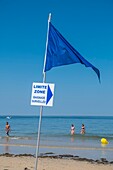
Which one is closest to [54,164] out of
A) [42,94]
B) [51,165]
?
[51,165]

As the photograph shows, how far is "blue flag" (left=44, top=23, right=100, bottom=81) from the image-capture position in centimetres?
943

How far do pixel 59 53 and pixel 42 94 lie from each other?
1269 mm

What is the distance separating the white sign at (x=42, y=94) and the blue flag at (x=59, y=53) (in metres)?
0.58

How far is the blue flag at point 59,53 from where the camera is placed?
943cm

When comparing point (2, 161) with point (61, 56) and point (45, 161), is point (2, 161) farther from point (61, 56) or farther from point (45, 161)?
point (61, 56)

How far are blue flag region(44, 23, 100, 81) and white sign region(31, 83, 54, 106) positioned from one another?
1.90 feet

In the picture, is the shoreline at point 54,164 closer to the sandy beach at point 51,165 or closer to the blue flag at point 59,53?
the sandy beach at point 51,165

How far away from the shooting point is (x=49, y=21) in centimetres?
971

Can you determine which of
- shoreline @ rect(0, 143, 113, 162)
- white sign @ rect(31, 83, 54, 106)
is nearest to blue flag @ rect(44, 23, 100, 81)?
white sign @ rect(31, 83, 54, 106)

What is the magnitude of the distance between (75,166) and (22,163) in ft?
7.90

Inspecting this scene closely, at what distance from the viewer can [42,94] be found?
9.05 meters

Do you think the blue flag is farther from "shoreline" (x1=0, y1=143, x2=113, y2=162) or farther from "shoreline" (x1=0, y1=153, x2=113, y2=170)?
"shoreline" (x1=0, y1=143, x2=113, y2=162)

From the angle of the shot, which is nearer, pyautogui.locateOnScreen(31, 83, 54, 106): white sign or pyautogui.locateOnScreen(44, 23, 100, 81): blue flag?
pyautogui.locateOnScreen(31, 83, 54, 106): white sign

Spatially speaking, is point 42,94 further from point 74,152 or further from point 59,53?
point 74,152
